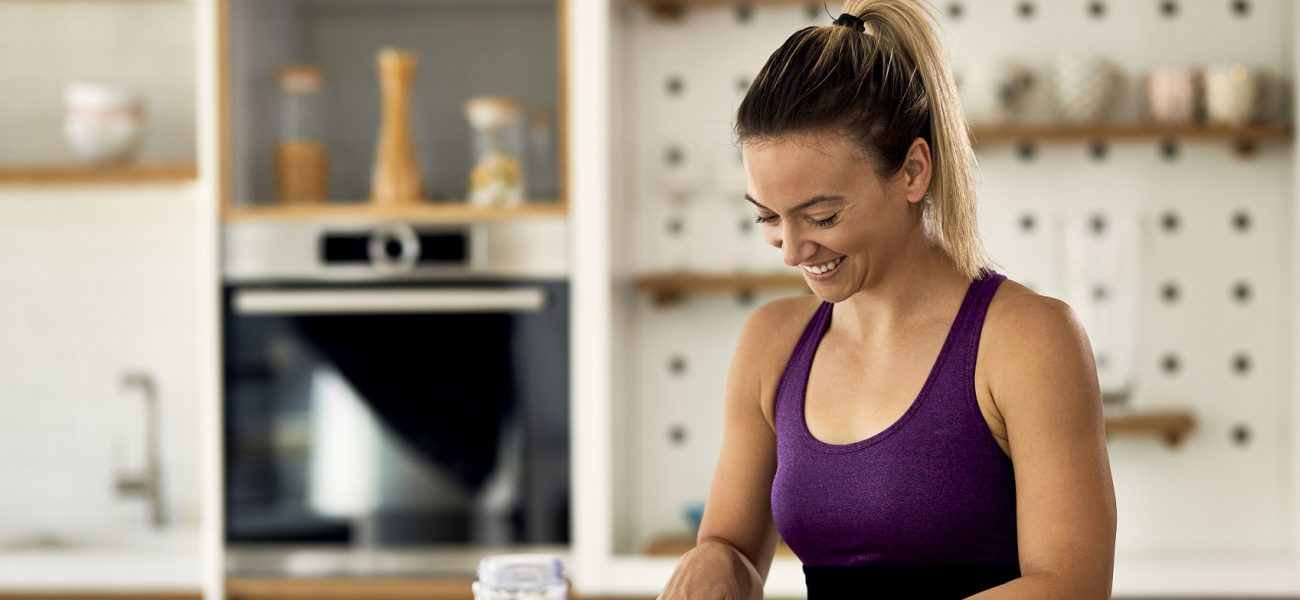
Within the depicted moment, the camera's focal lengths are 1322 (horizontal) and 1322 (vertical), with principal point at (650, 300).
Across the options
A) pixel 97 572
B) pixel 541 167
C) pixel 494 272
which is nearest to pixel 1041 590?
pixel 494 272

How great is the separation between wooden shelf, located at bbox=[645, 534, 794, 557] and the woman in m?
1.56

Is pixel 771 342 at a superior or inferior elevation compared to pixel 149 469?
superior

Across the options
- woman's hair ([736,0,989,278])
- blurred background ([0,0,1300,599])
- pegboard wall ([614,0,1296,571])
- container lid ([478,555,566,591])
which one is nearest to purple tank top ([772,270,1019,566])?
woman's hair ([736,0,989,278])

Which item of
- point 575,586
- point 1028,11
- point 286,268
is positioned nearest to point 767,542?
point 575,586

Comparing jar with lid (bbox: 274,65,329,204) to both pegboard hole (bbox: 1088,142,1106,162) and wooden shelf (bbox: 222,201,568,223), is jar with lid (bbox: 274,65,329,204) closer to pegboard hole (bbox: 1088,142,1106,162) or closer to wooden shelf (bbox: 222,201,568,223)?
wooden shelf (bbox: 222,201,568,223)

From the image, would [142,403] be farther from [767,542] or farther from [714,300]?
[767,542]

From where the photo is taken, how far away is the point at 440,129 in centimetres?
298

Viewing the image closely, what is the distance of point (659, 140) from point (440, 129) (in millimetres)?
553

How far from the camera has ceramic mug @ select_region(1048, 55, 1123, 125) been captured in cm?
297

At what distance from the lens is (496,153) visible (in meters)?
2.90

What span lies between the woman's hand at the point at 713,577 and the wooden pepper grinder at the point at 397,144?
1.67m

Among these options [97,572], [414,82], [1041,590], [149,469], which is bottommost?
[97,572]

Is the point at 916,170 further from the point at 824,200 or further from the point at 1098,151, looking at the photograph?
the point at 1098,151

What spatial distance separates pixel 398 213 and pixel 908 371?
1.73m
